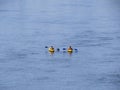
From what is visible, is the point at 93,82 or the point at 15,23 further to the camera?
the point at 15,23

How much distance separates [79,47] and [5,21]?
38.8 feet

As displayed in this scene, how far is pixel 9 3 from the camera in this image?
217ft

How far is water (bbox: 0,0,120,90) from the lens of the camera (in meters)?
36.7

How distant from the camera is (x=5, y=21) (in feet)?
175

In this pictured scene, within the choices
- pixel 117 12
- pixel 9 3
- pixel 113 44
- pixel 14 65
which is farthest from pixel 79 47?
pixel 9 3

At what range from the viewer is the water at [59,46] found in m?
36.7

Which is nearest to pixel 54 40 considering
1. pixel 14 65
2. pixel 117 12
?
pixel 14 65

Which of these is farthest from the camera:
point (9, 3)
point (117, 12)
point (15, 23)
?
point (9, 3)

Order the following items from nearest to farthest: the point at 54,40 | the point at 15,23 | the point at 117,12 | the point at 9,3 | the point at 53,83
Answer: the point at 53,83 → the point at 54,40 → the point at 15,23 → the point at 117,12 → the point at 9,3

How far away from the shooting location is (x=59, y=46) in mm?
43562

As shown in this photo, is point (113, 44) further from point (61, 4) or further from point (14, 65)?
point (61, 4)

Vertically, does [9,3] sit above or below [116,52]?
above

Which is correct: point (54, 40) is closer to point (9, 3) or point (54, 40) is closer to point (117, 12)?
point (117, 12)

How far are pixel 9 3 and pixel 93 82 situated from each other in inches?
1217
